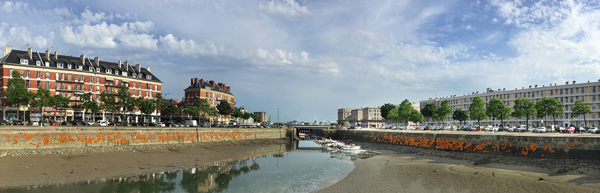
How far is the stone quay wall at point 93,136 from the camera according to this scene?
45.0 meters

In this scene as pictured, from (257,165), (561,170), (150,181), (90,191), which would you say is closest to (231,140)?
(257,165)

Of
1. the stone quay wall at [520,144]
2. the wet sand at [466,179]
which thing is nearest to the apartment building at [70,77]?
the wet sand at [466,179]

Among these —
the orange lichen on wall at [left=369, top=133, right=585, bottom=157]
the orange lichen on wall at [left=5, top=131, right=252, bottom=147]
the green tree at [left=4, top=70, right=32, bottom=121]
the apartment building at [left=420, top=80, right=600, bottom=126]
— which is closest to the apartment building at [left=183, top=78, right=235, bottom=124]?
the orange lichen on wall at [left=5, top=131, right=252, bottom=147]

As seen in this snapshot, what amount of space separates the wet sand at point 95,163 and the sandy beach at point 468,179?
23106 mm

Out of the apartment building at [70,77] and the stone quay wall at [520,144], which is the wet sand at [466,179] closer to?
the stone quay wall at [520,144]

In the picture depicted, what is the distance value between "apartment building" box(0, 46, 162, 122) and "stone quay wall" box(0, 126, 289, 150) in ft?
103

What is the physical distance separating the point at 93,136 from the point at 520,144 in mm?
61461

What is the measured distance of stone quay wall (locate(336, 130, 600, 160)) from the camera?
135ft

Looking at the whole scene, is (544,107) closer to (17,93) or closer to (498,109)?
(498,109)

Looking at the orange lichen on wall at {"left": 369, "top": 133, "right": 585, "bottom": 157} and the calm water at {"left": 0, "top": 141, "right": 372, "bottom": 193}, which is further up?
the orange lichen on wall at {"left": 369, "top": 133, "right": 585, "bottom": 157}

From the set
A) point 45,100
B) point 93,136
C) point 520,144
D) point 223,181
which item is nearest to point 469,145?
point 520,144

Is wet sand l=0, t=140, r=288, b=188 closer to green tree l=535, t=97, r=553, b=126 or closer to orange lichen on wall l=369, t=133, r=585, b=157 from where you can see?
orange lichen on wall l=369, t=133, r=585, b=157

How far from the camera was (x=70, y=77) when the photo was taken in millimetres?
95750

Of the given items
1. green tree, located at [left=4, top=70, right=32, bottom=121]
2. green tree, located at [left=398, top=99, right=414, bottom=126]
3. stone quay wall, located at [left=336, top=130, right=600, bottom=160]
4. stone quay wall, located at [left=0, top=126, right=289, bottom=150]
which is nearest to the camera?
stone quay wall, located at [left=336, top=130, right=600, bottom=160]
